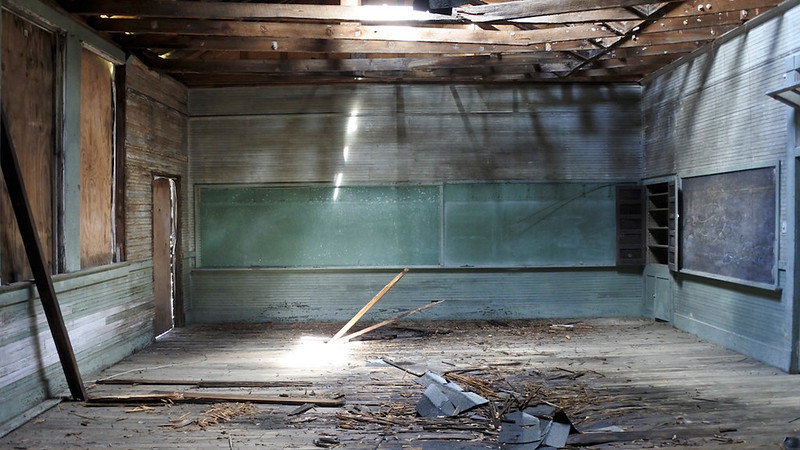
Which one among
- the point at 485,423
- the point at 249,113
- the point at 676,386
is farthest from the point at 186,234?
the point at 676,386

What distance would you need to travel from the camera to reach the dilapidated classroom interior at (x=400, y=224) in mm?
Answer: 4254

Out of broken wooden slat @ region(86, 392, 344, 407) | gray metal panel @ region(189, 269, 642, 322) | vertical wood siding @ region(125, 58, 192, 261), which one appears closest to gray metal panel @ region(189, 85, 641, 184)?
vertical wood siding @ region(125, 58, 192, 261)

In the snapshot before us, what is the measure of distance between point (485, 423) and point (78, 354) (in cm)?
378

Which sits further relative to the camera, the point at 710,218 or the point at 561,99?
the point at 561,99

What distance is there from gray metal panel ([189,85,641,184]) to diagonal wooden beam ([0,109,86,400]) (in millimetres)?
3619

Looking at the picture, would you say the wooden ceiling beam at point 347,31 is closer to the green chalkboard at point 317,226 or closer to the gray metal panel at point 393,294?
the green chalkboard at point 317,226

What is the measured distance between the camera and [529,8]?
4.94 m

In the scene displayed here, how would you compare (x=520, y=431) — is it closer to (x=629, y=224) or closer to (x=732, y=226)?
(x=732, y=226)

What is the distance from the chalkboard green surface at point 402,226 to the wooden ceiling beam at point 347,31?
244 cm

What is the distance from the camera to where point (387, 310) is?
777cm

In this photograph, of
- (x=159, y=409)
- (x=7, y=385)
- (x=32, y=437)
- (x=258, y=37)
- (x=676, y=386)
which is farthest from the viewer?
(x=258, y=37)

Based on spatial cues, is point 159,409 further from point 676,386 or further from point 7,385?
point 676,386

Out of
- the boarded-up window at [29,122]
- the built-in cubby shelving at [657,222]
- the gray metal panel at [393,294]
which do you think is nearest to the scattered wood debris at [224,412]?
the boarded-up window at [29,122]

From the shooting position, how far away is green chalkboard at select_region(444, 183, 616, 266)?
25.7 ft
